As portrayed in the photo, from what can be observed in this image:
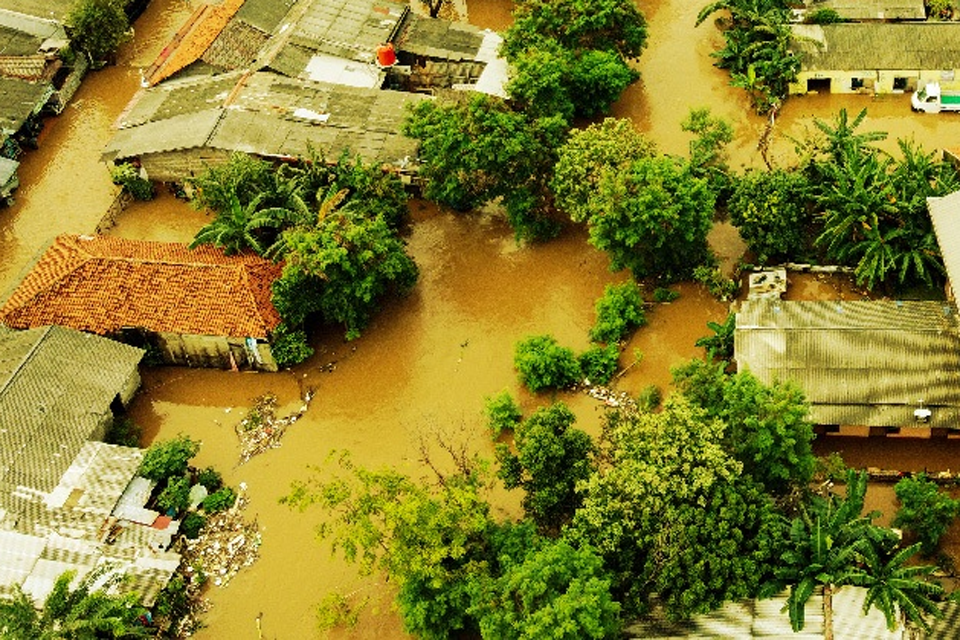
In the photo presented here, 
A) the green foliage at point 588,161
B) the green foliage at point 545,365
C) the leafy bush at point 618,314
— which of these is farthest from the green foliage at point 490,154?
the green foliage at point 545,365

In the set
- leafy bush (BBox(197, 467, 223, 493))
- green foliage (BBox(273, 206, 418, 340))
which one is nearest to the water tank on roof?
green foliage (BBox(273, 206, 418, 340))

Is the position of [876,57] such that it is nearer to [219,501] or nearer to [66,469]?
[219,501]

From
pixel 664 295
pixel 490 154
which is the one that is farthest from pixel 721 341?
pixel 490 154

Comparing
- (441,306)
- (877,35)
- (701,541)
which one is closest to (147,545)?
(441,306)

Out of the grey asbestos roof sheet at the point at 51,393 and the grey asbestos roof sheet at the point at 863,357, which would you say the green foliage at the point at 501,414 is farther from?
the grey asbestos roof sheet at the point at 51,393

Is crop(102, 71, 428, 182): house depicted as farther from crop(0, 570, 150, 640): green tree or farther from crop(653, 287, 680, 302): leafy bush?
crop(0, 570, 150, 640): green tree

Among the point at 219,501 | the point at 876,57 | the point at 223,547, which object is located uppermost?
the point at 876,57

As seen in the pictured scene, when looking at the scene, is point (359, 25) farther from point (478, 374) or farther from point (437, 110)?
point (478, 374)
